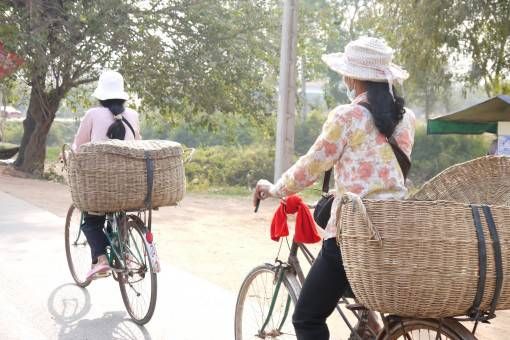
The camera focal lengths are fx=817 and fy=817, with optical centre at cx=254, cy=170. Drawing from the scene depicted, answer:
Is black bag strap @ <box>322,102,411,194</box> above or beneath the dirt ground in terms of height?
above

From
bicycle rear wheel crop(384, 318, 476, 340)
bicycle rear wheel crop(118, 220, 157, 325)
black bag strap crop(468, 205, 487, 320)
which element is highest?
black bag strap crop(468, 205, 487, 320)

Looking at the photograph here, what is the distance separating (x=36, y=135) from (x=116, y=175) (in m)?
16.1

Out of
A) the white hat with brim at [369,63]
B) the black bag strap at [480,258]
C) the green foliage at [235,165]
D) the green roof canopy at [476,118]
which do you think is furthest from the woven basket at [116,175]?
the green foliage at [235,165]

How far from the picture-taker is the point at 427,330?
303 cm

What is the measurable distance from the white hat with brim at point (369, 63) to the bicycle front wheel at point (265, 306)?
1.05 meters

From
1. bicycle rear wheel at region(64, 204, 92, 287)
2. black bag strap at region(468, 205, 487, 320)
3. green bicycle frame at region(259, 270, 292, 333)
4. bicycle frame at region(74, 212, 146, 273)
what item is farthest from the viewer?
bicycle rear wheel at region(64, 204, 92, 287)

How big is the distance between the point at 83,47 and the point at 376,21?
6663mm

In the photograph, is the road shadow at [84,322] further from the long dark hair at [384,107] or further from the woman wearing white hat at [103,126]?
the long dark hair at [384,107]

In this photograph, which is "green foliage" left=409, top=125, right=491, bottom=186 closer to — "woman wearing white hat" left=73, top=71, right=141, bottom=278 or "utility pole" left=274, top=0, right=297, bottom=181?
"utility pole" left=274, top=0, right=297, bottom=181

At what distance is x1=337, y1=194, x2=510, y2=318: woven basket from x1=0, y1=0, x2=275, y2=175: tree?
48.9 feet

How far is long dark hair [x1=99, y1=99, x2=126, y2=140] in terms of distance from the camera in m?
5.68

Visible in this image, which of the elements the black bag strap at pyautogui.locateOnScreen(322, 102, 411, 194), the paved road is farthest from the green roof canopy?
the black bag strap at pyautogui.locateOnScreen(322, 102, 411, 194)

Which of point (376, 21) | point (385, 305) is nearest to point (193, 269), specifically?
point (385, 305)

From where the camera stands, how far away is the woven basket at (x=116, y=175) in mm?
5230
